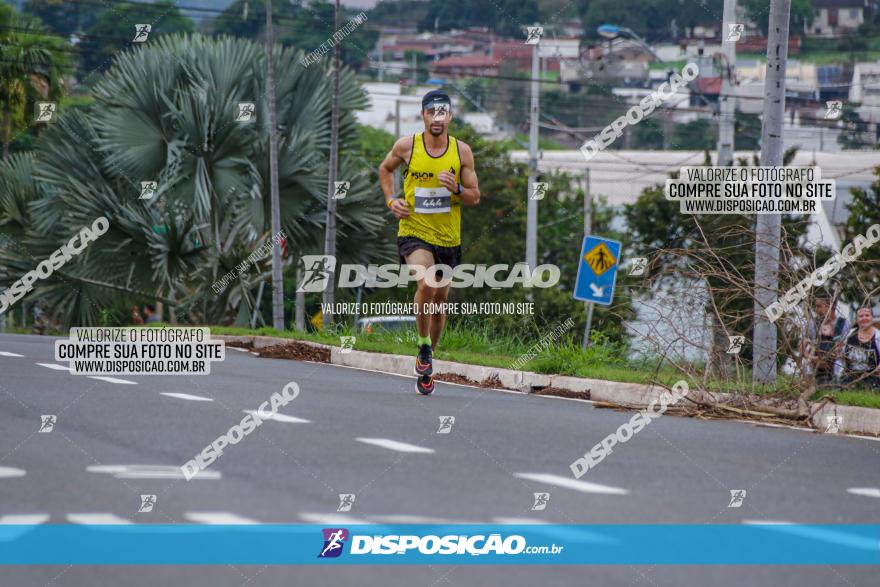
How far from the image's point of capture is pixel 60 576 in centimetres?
539

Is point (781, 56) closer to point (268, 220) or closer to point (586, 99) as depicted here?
point (268, 220)

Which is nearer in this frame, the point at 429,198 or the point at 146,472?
the point at 146,472

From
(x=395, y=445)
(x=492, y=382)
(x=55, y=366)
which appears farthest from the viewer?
(x=55, y=366)

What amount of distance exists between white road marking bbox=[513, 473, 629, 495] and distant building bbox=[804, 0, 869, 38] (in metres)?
65.2

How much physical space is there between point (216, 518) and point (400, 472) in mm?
1364

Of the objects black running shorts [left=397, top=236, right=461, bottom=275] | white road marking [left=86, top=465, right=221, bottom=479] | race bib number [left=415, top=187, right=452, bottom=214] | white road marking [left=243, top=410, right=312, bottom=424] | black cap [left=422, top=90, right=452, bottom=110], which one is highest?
black cap [left=422, top=90, right=452, bottom=110]

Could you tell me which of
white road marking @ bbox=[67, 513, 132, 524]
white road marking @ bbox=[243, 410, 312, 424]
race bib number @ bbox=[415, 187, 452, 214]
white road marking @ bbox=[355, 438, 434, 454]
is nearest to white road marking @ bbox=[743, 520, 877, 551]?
white road marking @ bbox=[355, 438, 434, 454]

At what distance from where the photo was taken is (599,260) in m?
20.5

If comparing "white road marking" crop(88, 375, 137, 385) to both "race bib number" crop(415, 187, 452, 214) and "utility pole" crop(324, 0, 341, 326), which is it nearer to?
"race bib number" crop(415, 187, 452, 214)

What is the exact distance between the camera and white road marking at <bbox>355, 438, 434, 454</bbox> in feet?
26.6

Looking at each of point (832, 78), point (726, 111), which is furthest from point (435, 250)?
point (832, 78)

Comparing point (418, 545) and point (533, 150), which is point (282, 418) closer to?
point (418, 545)

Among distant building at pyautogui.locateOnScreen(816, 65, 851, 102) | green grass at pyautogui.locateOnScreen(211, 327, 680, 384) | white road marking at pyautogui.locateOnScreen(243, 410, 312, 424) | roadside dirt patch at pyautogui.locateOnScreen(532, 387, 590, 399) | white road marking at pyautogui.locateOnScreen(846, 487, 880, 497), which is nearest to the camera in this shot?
white road marking at pyautogui.locateOnScreen(846, 487, 880, 497)

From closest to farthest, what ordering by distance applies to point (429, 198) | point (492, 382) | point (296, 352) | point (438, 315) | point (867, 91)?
point (429, 198), point (438, 315), point (492, 382), point (296, 352), point (867, 91)
